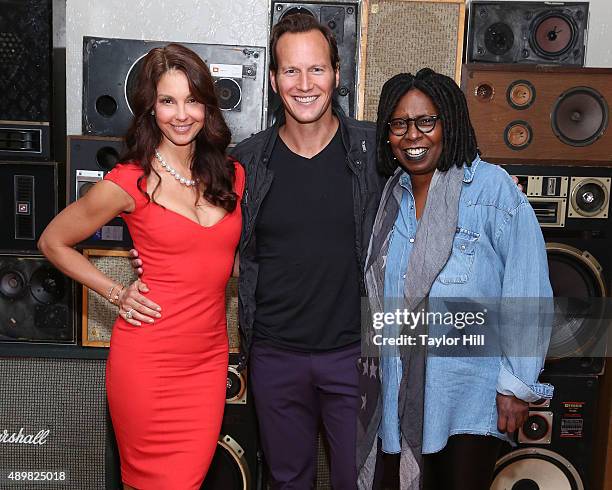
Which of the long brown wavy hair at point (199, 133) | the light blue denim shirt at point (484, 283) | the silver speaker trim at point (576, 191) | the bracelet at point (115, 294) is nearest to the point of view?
the light blue denim shirt at point (484, 283)

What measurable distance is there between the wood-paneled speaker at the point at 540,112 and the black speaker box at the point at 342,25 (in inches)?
14.5

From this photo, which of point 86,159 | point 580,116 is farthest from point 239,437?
point 580,116

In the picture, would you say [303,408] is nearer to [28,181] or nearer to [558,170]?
[558,170]

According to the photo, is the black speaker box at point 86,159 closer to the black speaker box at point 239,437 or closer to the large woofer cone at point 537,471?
the black speaker box at point 239,437

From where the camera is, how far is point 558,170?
7.11 ft

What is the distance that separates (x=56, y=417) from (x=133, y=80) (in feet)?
3.73

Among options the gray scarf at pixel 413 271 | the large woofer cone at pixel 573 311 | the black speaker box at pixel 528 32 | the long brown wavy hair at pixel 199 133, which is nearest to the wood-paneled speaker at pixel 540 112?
the black speaker box at pixel 528 32

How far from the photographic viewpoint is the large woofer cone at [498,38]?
2.27 m

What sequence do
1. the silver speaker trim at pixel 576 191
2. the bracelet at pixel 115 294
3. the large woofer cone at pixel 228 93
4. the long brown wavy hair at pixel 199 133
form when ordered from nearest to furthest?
the long brown wavy hair at pixel 199 133, the bracelet at pixel 115 294, the silver speaker trim at pixel 576 191, the large woofer cone at pixel 228 93

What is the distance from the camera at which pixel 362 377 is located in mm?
1703

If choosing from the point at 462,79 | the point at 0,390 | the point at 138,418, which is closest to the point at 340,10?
the point at 462,79

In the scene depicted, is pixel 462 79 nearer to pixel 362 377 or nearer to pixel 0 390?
pixel 362 377

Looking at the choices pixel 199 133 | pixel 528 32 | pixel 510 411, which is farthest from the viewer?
pixel 528 32

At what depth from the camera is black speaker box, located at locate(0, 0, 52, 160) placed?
86.3 inches
